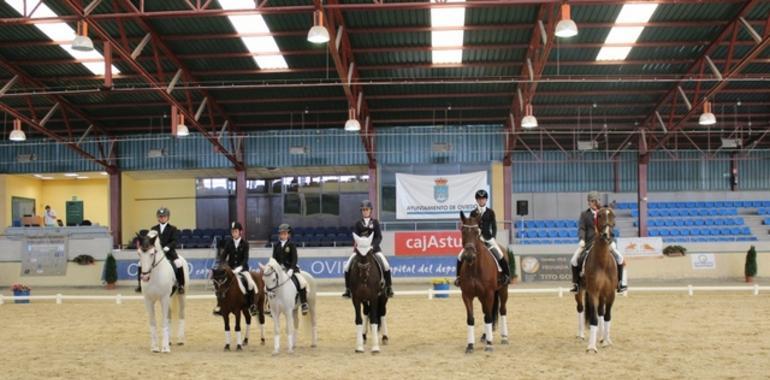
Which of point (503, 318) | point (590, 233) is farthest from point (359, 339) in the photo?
point (590, 233)

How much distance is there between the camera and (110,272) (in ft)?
92.2

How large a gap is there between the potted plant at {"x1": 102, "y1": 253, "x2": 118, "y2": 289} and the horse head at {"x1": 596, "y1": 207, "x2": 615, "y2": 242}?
23.0 meters

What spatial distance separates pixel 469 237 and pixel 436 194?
18.6 metres

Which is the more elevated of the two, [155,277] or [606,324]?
[155,277]

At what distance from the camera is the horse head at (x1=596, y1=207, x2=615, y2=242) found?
10203mm

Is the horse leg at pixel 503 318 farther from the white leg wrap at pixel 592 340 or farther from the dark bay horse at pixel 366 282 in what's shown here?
the dark bay horse at pixel 366 282

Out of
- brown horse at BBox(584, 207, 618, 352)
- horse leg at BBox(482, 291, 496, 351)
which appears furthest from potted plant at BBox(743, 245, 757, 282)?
horse leg at BBox(482, 291, 496, 351)

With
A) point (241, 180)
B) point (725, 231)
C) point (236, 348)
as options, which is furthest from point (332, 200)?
point (236, 348)

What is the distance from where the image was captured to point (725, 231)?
106 ft

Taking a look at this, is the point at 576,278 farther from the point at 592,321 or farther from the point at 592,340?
the point at 592,340

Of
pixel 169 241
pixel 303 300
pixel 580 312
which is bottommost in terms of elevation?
pixel 580 312

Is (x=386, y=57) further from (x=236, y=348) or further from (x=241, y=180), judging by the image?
(x=236, y=348)

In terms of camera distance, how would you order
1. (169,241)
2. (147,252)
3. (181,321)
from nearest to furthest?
(147,252)
(169,241)
(181,321)

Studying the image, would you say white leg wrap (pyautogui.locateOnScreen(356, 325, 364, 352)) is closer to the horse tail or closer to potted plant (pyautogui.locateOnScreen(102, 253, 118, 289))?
the horse tail
